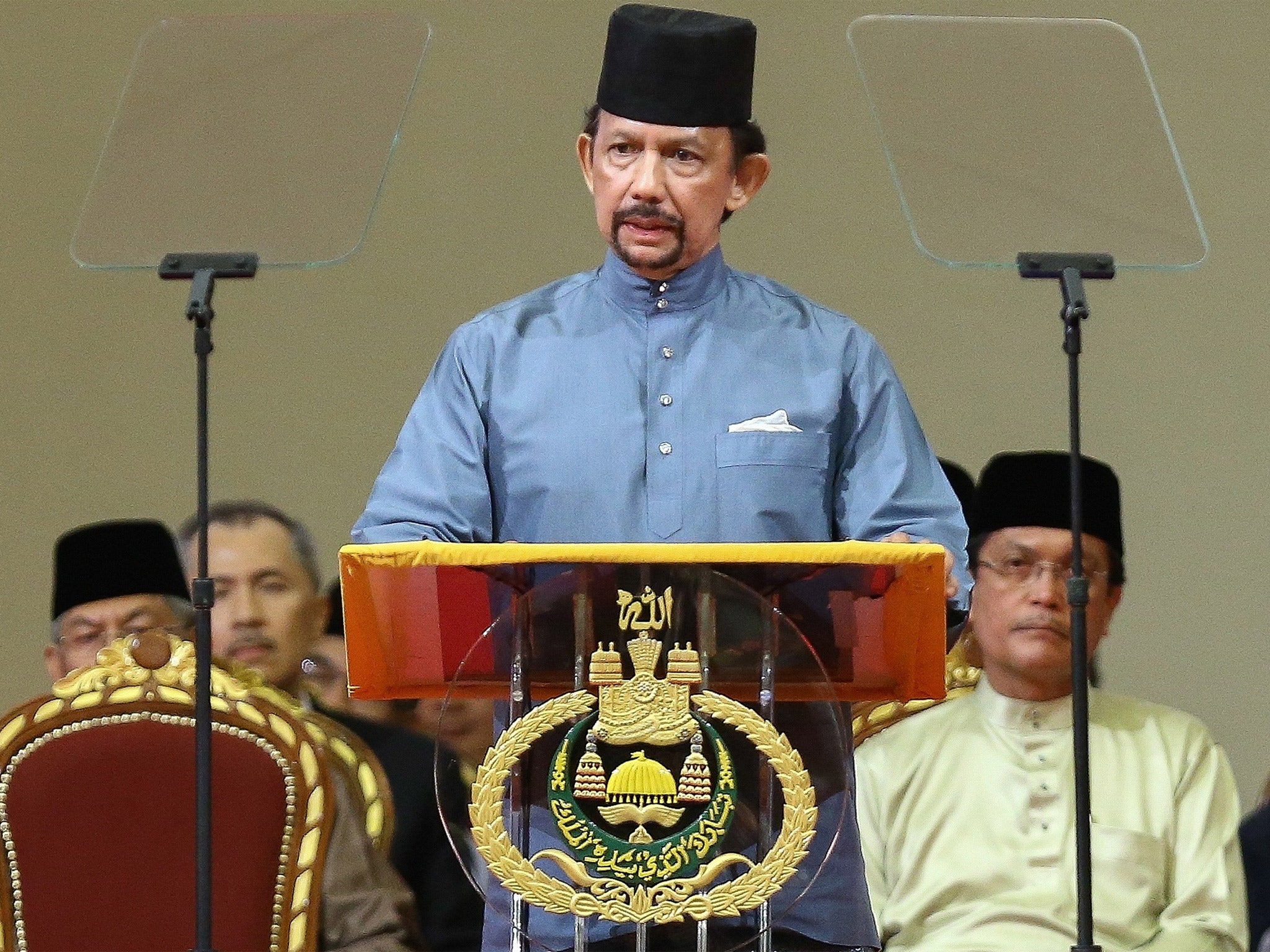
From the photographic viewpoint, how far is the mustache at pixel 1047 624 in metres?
3.84

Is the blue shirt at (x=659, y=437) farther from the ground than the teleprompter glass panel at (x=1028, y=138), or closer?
closer

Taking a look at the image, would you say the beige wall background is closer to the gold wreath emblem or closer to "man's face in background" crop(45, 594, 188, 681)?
"man's face in background" crop(45, 594, 188, 681)

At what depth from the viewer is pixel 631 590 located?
259cm

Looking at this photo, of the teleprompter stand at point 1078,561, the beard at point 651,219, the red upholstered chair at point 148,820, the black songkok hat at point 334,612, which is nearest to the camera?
the teleprompter stand at point 1078,561

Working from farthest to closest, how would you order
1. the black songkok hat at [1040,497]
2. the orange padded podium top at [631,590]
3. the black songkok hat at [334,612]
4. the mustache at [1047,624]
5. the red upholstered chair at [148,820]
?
1. the black songkok hat at [334,612]
2. the black songkok hat at [1040,497]
3. the mustache at [1047,624]
4. the red upholstered chair at [148,820]
5. the orange padded podium top at [631,590]

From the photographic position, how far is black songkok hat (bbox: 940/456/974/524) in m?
4.23

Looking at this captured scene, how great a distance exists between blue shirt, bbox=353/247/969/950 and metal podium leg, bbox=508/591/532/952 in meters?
0.44

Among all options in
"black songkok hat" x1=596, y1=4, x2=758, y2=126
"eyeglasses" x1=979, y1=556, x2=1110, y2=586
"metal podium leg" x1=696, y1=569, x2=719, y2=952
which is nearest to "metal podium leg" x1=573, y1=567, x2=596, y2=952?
"metal podium leg" x1=696, y1=569, x2=719, y2=952

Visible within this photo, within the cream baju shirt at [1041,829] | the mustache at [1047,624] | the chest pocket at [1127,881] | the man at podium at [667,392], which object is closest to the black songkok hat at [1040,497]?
the mustache at [1047,624]

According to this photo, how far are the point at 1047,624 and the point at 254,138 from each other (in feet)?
5.03

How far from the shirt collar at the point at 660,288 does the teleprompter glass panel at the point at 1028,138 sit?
34cm

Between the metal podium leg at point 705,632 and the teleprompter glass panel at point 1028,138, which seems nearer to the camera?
the metal podium leg at point 705,632

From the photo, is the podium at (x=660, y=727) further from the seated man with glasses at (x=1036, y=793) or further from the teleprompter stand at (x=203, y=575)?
the seated man with glasses at (x=1036, y=793)

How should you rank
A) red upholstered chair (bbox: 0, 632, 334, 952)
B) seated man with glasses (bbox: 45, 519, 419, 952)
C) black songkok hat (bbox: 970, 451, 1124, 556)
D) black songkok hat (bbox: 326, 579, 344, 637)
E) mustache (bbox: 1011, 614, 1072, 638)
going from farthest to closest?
black songkok hat (bbox: 326, 579, 344, 637), black songkok hat (bbox: 970, 451, 1124, 556), mustache (bbox: 1011, 614, 1072, 638), seated man with glasses (bbox: 45, 519, 419, 952), red upholstered chair (bbox: 0, 632, 334, 952)
